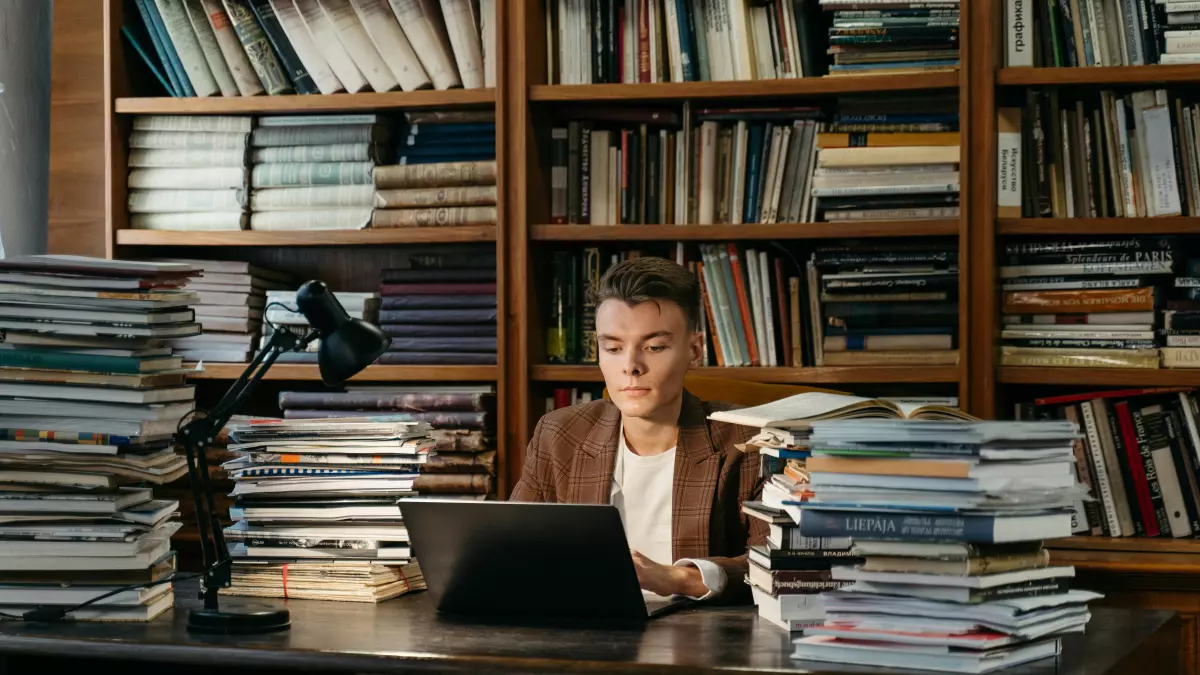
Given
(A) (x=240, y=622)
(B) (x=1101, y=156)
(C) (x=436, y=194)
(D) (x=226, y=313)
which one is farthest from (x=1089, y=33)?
(A) (x=240, y=622)

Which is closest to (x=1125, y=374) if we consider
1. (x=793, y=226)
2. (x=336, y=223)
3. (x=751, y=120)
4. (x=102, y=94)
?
(x=793, y=226)

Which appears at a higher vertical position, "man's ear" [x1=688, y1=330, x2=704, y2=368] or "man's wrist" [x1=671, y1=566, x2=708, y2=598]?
"man's ear" [x1=688, y1=330, x2=704, y2=368]

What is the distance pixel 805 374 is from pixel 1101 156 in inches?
31.6

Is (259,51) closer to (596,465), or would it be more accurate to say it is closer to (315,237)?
(315,237)

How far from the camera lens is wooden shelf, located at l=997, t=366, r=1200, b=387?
303 cm

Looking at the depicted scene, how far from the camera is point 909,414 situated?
1.76 meters

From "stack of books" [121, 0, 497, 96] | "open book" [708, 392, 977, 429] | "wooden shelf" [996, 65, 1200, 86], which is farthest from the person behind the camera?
"stack of books" [121, 0, 497, 96]

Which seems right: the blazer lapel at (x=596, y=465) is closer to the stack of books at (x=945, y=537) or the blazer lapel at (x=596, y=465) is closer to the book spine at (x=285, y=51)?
the stack of books at (x=945, y=537)

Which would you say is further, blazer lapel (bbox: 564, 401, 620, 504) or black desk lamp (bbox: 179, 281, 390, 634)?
blazer lapel (bbox: 564, 401, 620, 504)

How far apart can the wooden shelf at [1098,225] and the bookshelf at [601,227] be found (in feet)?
0.35

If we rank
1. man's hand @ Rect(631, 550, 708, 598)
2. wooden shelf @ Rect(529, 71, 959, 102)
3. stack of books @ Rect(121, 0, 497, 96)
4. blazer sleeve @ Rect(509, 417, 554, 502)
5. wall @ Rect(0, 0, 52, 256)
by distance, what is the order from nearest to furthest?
man's hand @ Rect(631, 550, 708, 598) < blazer sleeve @ Rect(509, 417, 554, 502) < wooden shelf @ Rect(529, 71, 959, 102) < stack of books @ Rect(121, 0, 497, 96) < wall @ Rect(0, 0, 52, 256)

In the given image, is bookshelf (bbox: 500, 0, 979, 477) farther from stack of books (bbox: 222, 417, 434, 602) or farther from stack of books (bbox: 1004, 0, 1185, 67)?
stack of books (bbox: 222, 417, 434, 602)

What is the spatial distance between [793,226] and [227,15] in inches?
57.9

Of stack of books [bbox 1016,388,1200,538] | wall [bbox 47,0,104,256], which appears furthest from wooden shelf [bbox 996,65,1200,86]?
wall [bbox 47,0,104,256]
